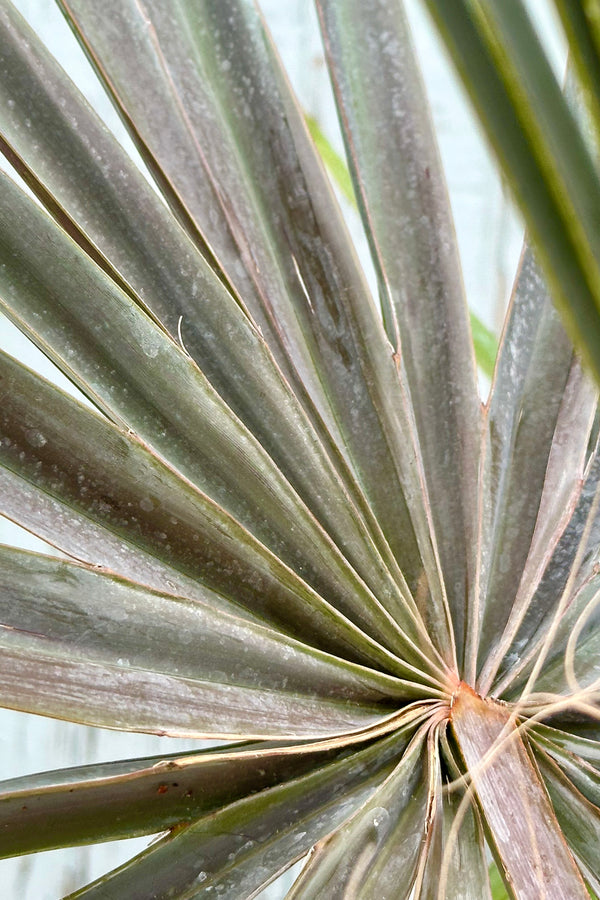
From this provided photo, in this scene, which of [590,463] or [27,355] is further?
[27,355]

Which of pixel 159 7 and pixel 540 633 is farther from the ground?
pixel 159 7

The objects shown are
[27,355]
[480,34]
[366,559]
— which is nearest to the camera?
[480,34]

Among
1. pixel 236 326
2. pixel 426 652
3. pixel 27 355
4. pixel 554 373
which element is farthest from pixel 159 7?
pixel 27 355

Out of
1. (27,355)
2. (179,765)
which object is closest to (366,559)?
(179,765)

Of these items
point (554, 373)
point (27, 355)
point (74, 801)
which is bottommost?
point (74, 801)

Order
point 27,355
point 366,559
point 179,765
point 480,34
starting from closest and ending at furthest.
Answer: point 480,34 → point 179,765 → point 366,559 → point 27,355

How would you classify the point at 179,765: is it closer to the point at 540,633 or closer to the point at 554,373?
the point at 540,633
